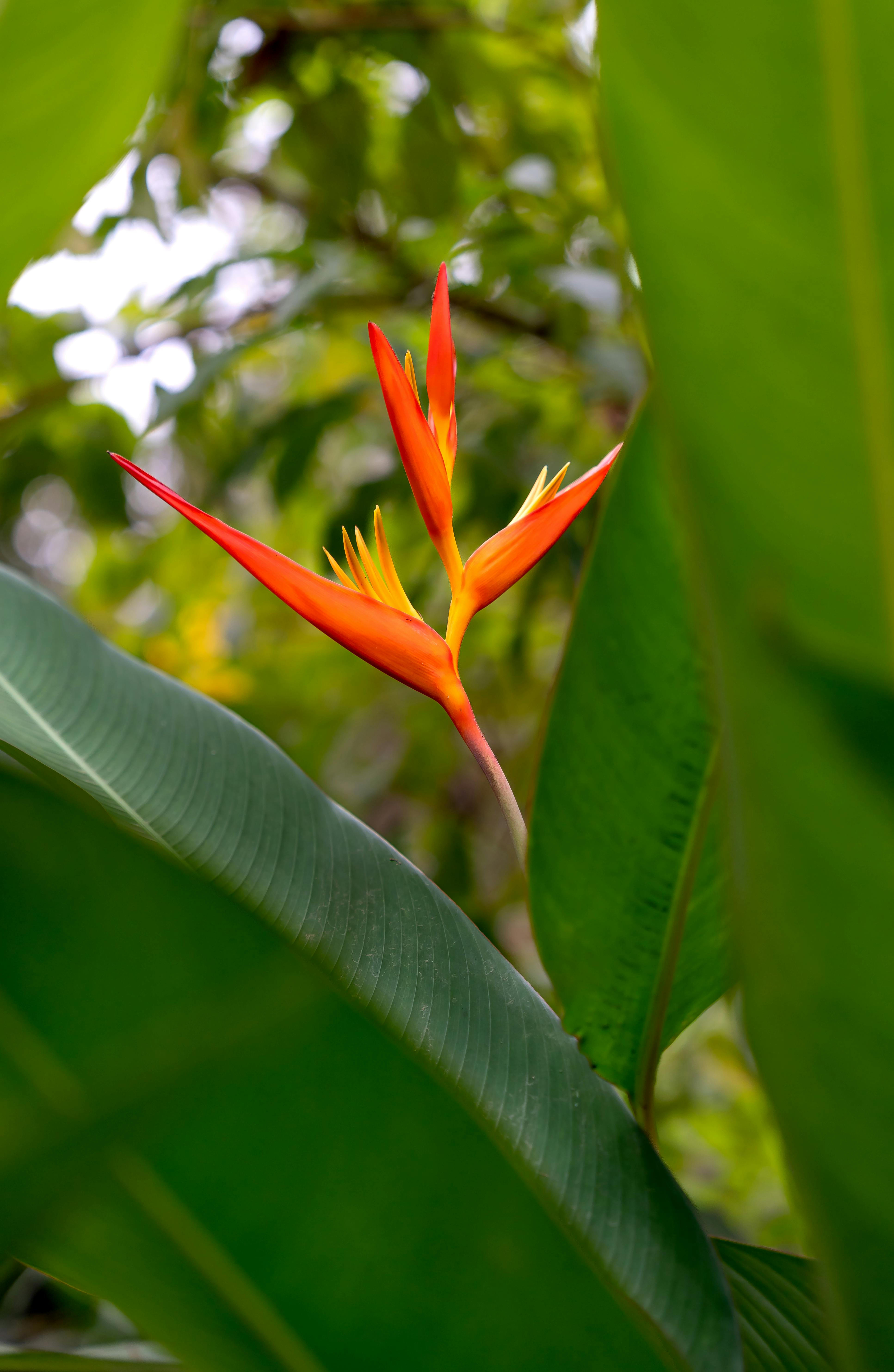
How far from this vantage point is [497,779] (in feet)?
0.92

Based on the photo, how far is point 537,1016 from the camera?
0.27 m

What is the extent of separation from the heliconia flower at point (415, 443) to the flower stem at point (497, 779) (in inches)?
2.0

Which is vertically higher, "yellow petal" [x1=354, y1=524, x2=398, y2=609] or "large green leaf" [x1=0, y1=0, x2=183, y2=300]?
"large green leaf" [x1=0, y1=0, x2=183, y2=300]

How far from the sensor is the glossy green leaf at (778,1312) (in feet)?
0.85

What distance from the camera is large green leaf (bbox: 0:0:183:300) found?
Result: 241mm

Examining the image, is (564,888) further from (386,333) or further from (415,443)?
(386,333)

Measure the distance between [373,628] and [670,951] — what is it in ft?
0.41

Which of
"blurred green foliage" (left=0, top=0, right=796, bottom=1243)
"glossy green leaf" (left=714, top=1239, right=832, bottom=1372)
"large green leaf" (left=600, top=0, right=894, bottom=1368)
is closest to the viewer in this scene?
"large green leaf" (left=600, top=0, right=894, bottom=1368)

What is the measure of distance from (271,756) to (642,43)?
0.68 feet

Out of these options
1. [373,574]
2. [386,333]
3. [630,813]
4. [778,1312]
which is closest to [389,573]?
[373,574]

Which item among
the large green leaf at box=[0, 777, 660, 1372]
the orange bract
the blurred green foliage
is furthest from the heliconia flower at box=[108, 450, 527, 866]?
the blurred green foliage

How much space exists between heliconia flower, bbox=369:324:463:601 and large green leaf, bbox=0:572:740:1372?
89 mm

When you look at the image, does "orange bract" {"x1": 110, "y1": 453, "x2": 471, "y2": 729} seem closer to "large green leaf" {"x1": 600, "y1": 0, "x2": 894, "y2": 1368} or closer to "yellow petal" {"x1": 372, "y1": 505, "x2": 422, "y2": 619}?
"yellow petal" {"x1": 372, "y1": 505, "x2": 422, "y2": 619}

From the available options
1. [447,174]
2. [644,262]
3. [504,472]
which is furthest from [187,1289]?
[447,174]
